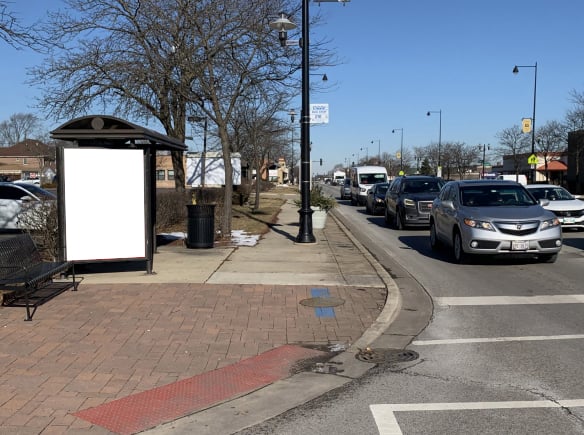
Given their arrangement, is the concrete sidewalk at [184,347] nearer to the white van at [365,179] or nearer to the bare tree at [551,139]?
the white van at [365,179]

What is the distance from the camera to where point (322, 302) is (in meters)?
7.90

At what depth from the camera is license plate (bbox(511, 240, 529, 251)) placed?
1050 centimetres

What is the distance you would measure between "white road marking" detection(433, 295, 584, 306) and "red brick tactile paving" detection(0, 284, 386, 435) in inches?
39.8

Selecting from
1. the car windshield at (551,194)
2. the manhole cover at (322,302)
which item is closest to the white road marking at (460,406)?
the manhole cover at (322,302)

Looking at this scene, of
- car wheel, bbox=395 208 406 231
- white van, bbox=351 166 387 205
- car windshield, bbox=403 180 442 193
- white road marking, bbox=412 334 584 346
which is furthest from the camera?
white van, bbox=351 166 387 205

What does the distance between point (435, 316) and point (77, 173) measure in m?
→ 6.00

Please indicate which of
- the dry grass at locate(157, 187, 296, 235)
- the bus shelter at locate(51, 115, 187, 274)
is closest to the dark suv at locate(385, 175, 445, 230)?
the dry grass at locate(157, 187, 296, 235)

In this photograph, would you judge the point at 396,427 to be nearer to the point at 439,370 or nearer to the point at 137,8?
the point at 439,370

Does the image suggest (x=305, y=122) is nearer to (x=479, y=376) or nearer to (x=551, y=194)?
(x=551, y=194)

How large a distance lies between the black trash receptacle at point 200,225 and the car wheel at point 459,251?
5572mm

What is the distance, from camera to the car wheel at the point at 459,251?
11477 millimetres

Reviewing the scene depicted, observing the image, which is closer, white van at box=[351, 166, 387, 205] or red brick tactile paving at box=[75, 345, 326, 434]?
red brick tactile paving at box=[75, 345, 326, 434]

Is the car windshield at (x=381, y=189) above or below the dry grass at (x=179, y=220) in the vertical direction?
above

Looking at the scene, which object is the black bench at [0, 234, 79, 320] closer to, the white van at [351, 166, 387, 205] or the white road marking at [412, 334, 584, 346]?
the white road marking at [412, 334, 584, 346]
